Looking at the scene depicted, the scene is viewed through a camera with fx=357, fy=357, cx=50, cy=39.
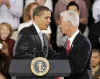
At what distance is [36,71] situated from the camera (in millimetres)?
2887

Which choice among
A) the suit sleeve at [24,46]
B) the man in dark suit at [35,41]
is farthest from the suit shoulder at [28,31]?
the suit sleeve at [24,46]

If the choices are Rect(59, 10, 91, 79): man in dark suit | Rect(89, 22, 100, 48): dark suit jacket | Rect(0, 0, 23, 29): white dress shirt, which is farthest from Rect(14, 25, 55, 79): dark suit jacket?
Rect(0, 0, 23, 29): white dress shirt

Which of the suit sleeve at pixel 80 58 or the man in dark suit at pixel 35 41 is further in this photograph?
the suit sleeve at pixel 80 58

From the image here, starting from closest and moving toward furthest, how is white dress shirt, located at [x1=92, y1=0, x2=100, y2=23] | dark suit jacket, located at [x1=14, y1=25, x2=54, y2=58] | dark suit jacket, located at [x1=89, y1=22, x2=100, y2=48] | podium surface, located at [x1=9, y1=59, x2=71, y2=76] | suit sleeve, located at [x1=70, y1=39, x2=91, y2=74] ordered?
Answer: podium surface, located at [x1=9, y1=59, x2=71, y2=76]
dark suit jacket, located at [x1=14, y1=25, x2=54, y2=58]
suit sleeve, located at [x1=70, y1=39, x2=91, y2=74]
dark suit jacket, located at [x1=89, y1=22, x2=100, y2=48]
white dress shirt, located at [x1=92, y1=0, x2=100, y2=23]

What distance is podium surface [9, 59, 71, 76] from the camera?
9.38ft

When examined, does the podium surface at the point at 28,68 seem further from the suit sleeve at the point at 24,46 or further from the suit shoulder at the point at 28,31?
the suit shoulder at the point at 28,31

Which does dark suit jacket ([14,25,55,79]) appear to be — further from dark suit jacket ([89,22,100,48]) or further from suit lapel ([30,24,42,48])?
dark suit jacket ([89,22,100,48])

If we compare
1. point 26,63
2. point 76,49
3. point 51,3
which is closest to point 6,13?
point 51,3

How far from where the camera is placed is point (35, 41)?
10.7 ft

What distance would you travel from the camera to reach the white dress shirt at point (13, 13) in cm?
568

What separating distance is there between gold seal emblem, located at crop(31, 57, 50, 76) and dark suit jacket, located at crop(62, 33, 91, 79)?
0.71 meters

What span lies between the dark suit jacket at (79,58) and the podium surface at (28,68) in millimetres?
644

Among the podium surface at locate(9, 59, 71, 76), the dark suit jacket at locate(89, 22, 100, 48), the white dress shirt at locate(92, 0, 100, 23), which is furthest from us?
the white dress shirt at locate(92, 0, 100, 23)

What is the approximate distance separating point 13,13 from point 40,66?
2.96 meters
